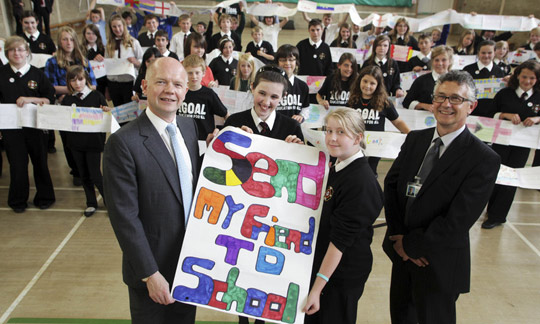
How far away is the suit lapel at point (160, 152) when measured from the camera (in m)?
1.94

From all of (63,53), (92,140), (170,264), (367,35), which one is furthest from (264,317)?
(367,35)

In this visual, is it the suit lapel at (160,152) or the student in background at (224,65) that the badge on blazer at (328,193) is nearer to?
the suit lapel at (160,152)

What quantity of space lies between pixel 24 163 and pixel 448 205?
4842 millimetres

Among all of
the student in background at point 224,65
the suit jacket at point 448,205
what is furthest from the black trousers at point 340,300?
the student in background at point 224,65

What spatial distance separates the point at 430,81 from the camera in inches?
194

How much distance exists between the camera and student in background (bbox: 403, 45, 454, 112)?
4.84 metres

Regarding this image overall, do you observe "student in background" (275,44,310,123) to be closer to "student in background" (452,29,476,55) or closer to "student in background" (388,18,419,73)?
"student in background" (388,18,419,73)

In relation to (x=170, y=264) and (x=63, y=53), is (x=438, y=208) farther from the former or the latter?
(x=63, y=53)

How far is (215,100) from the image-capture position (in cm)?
422

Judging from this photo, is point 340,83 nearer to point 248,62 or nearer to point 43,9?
point 248,62

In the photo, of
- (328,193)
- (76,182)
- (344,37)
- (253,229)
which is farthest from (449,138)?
(344,37)

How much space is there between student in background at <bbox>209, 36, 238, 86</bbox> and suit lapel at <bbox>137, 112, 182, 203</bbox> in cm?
406

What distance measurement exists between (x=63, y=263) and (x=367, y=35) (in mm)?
8152

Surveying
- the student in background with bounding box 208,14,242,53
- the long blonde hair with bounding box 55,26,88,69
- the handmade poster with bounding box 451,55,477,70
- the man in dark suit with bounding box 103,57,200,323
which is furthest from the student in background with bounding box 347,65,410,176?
the student in background with bounding box 208,14,242,53
